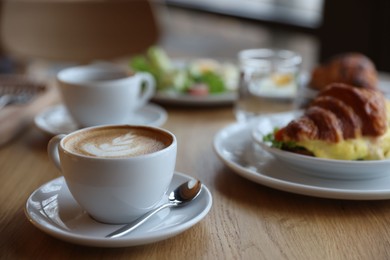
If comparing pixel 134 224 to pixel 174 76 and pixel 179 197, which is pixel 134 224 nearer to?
pixel 179 197

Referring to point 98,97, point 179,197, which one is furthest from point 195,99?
point 179,197

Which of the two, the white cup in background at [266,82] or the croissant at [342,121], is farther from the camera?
the white cup in background at [266,82]

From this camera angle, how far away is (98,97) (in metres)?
1.22

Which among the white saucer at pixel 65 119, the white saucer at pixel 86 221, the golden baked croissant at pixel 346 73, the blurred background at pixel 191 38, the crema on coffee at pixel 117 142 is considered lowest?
the blurred background at pixel 191 38

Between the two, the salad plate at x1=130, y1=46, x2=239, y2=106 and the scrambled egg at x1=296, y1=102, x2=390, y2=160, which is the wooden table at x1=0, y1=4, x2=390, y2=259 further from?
the salad plate at x1=130, y1=46, x2=239, y2=106

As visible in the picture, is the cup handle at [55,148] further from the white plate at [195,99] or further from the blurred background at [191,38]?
the blurred background at [191,38]

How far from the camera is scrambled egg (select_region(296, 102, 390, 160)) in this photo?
37.1 inches

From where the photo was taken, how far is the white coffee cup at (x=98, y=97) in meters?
1.22

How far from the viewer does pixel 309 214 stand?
860mm

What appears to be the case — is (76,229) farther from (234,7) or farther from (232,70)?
(234,7)

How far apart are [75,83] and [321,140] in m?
0.55

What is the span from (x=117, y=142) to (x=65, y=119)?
0.56m

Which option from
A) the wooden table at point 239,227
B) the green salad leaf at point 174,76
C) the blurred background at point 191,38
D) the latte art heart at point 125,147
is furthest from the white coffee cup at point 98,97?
the blurred background at point 191,38

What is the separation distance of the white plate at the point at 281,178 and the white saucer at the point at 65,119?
23cm
